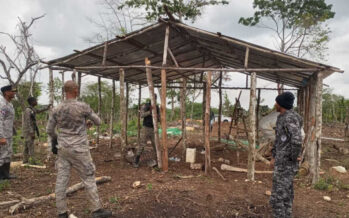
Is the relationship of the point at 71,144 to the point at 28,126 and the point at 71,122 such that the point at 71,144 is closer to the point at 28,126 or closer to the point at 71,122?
the point at 71,122

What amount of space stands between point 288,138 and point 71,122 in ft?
10.1

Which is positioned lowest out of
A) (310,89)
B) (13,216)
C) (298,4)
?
(13,216)

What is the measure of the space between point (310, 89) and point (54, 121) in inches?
281

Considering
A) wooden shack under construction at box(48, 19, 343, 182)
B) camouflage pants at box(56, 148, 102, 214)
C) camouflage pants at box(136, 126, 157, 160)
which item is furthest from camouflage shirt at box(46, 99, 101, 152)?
camouflage pants at box(136, 126, 157, 160)

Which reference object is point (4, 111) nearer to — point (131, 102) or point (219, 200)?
point (219, 200)

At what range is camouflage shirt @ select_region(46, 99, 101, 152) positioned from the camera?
12.9 feet

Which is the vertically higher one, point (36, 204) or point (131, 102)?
point (131, 102)

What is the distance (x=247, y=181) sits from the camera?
6.58 meters

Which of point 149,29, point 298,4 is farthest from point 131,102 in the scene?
point 149,29

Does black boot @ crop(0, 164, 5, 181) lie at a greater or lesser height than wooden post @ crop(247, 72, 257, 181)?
lesser

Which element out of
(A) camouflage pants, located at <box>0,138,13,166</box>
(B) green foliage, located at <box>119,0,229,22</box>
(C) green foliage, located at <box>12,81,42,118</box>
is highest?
(B) green foliage, located at <box>119,0,229,22</box>

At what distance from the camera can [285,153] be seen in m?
3.93

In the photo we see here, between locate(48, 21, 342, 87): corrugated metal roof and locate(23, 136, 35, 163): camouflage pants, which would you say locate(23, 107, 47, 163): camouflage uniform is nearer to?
locate(23, 136, 35, 163): camouflage pants

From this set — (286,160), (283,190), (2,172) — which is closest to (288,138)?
(286,160)
